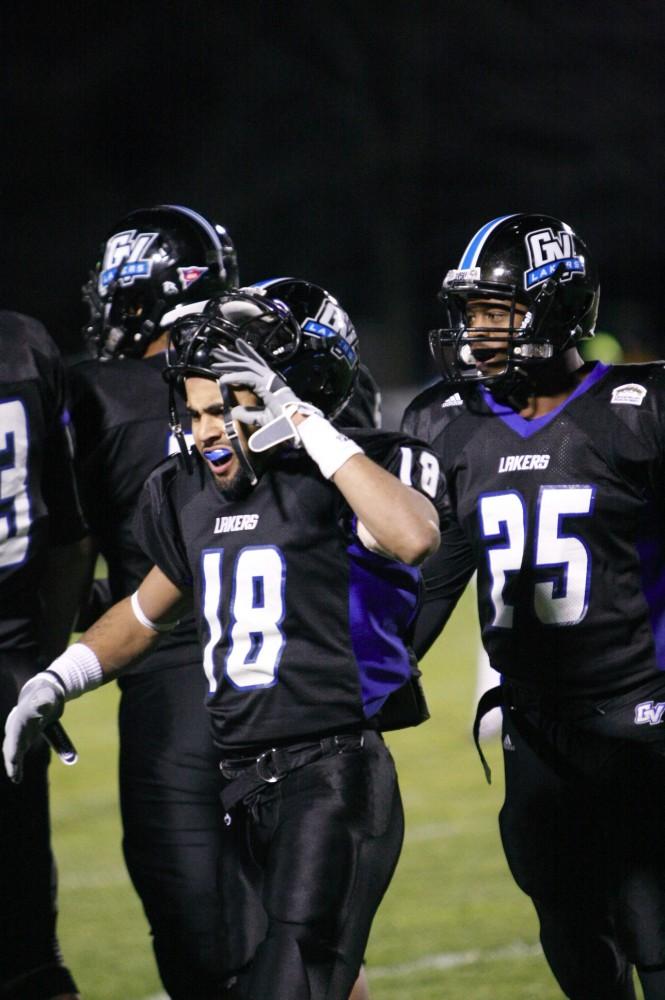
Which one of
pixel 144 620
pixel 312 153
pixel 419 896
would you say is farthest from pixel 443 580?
pixel 312 153

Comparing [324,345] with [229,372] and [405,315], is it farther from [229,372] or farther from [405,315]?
[405,315]

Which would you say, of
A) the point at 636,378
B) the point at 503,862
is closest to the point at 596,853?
the point at 636,378

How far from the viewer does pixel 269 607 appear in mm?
2926

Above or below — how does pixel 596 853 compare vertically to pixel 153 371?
below

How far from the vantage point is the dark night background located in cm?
1798

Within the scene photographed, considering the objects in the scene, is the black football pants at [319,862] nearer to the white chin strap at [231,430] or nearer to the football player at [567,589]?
the football player at [567,589]

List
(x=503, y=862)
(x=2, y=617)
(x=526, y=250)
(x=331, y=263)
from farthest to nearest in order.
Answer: (x=331, y=263) → (x=503, y=862) → (x=2, y=617) → (x=526, y=250)

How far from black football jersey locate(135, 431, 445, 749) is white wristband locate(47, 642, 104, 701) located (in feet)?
1.06

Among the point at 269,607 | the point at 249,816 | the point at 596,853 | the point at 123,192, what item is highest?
the point at 269,607

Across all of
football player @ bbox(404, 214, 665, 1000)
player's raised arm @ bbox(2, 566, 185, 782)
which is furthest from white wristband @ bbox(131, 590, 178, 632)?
football player @ bbox(404, 214, 665, 1000)

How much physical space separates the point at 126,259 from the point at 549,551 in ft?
4.40

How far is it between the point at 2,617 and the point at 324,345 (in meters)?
1.06

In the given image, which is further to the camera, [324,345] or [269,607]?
[324,345]

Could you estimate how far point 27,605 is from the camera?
143 inches
